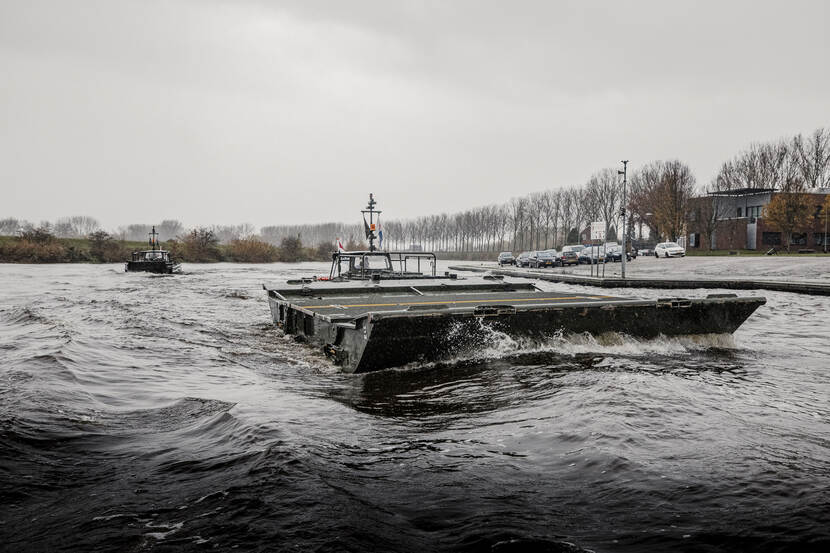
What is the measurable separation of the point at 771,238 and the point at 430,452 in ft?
221

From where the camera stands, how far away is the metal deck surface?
907 cm

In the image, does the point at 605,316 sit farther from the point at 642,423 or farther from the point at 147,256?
the point at 147,256

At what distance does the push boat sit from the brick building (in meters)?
56.9

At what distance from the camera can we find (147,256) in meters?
44.2

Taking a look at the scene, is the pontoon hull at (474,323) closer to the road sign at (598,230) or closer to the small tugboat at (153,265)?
the road sign at (598,230)

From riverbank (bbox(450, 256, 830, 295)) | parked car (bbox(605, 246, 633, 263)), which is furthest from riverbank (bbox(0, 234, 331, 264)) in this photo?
riverbank (bbox(450, 256, 830, 295))

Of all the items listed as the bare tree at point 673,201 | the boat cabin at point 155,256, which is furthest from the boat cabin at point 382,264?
the bare tree at point 673,201

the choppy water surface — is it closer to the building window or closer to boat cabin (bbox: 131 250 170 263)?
boat cabin (bbox: 131 250 170 263)

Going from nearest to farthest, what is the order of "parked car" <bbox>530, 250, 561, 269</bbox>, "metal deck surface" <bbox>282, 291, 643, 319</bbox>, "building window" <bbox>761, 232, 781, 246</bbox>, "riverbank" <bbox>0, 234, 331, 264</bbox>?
"metal deck surface" <bbox>282, 291, 643, 319</bbox> → "parked car" <bbox>530, 250, 561, 269</bbox> → "building window" <bbox>761, 232, 781, 246</bbox> → "riverbank" <bbox>0, 234, 331, 264</bbox>

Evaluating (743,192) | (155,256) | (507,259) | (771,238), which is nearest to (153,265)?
(155,256)

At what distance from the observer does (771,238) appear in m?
59.8

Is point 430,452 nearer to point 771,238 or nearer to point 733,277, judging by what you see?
point 733,277

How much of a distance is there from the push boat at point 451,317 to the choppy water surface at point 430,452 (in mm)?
235

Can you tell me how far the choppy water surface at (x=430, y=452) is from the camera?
9.99 ft
